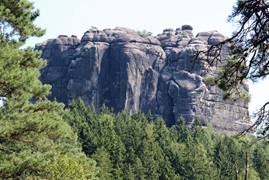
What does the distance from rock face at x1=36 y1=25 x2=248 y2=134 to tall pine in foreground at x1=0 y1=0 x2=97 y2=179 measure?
60.4 metres

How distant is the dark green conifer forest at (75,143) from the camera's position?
43.0ft

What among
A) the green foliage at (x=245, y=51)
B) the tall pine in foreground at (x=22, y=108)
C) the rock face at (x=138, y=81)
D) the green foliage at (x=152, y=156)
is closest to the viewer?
the green foliage at (x=245, y=51)

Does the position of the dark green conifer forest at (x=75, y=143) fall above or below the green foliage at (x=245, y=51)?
below

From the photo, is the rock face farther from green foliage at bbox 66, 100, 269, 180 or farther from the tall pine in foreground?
the tall pine in foreground

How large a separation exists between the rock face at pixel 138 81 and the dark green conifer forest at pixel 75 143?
4.75 metres

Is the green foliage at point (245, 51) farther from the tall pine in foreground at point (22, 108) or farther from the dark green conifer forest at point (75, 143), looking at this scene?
the tall pine in foreground at point (22, 108)

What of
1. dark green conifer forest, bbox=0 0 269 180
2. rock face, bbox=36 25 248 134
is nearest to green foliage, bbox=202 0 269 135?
dark green conifer forest, bbox=0 0 269 180

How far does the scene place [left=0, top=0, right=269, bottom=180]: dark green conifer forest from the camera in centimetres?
1309

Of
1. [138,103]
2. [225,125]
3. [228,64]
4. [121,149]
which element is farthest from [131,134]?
[228,64]

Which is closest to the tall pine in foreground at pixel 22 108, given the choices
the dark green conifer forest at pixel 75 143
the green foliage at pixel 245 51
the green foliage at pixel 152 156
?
the dark green conifer forest at pixel 75 143

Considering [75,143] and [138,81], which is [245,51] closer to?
[75,143]

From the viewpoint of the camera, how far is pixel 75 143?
34.5 meters

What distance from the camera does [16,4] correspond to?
14.8m

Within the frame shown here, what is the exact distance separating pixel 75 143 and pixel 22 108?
19350 mm
